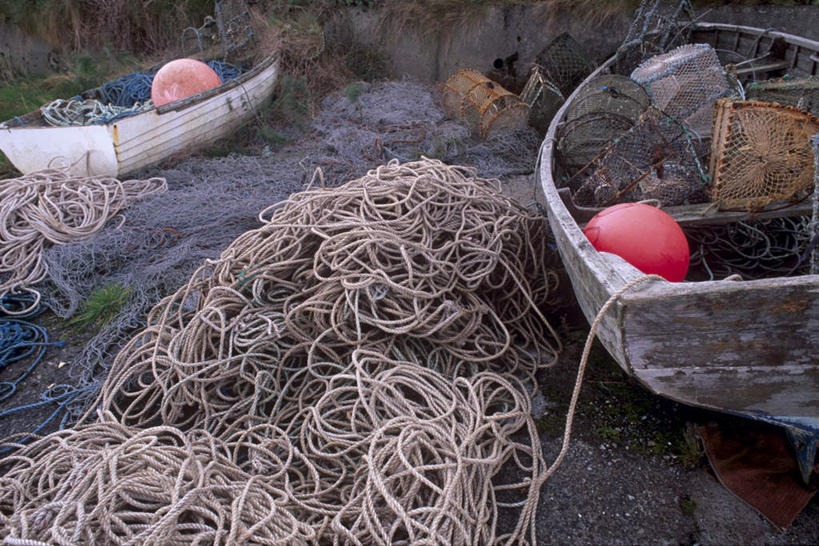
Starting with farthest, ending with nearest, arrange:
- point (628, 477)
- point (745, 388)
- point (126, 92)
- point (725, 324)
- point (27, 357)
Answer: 1. point (126, 92)
2. point (27, 357)
3. point (628, 477)
4. point (745, 388)
5. point (725, 324)

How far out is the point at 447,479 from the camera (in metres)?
2.11

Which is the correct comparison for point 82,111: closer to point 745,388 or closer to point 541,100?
point 541,100

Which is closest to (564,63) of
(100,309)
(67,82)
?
(100,309)

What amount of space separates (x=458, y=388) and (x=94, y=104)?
6.40 metres

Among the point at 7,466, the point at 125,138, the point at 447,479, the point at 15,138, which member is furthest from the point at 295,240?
the point at 15,138

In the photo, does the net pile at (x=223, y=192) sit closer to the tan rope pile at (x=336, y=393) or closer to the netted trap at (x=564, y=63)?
the tan rope pile at (x=336, y=393)

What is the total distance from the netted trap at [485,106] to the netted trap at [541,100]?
0.33ft

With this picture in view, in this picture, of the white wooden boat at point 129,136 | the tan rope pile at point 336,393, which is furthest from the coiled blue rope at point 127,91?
the tan rope pile at point 336,393

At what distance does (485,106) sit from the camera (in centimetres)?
617

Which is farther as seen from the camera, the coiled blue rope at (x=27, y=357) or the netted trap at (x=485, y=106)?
the netted trap at (x=485, y=106)

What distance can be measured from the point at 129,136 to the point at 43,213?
1.41 meters

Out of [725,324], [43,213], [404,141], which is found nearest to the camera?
[725,324]

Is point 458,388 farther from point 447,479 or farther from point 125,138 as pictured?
point 125,138

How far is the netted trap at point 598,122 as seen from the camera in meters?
3.83
